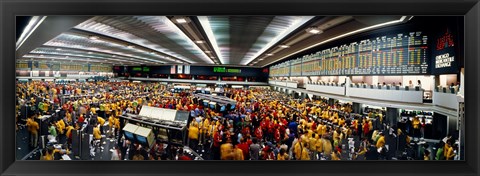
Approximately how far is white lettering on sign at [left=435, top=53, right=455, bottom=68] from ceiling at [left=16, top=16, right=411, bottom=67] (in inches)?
34.6

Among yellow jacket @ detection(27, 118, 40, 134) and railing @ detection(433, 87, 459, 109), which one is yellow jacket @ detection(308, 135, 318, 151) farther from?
yellow jacket @ detection(27, 118, 40, 134)

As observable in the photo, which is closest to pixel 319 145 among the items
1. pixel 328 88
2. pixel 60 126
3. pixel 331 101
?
pixel 331 101

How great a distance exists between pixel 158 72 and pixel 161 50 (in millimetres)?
504

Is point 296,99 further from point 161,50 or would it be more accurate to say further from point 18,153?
point 18,153

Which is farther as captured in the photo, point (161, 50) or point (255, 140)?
point (161, 50)

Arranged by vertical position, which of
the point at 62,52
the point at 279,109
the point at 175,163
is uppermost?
the point at 62,52

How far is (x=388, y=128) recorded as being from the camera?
405 cm

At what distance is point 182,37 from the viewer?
15.3ft

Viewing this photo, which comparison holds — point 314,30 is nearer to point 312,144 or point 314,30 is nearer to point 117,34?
point 312,144

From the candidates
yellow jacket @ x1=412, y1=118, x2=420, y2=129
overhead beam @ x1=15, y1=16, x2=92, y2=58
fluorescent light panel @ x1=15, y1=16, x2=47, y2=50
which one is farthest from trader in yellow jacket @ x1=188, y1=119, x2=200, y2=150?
yellow jacket @ x1=412, y1=118, x2=420, y2=129

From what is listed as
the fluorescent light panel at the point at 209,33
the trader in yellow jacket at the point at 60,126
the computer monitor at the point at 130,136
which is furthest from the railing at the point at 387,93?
the trader in yellow jacket at the point at 60,126
